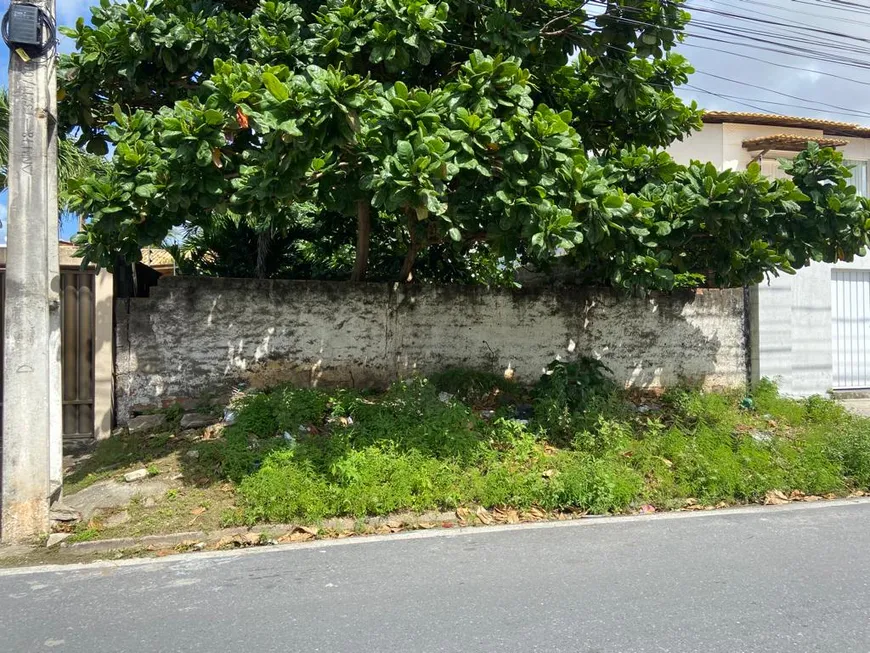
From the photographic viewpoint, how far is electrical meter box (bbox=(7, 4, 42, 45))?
486 centimetres

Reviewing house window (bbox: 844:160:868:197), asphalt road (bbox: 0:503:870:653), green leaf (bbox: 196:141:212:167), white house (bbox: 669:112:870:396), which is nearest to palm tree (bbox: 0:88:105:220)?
green leaf (bbox: 196:141:212:167)

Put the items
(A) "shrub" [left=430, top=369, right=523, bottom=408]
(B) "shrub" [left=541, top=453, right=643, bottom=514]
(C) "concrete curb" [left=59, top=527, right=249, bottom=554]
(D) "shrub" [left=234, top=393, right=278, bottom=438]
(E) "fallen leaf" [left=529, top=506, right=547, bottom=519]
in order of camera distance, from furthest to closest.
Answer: (A) "shrub" [left=430, top=369, right=523, bottom=408] < (D) "shrub" [left=234, top=393, right=278, bottom=438] < (B) "shrub" [left=541, top=453, right=643, bottom=514] < (E) "fallen leaf" [left=529, top=506, right=547, bottom=519] < (C) "concrete curb" [left=59, top=527, right=249, bottom=554]

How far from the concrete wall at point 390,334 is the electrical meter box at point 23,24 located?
2.71 m

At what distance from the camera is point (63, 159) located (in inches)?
301

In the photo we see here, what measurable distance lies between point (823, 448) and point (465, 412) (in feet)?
12.4

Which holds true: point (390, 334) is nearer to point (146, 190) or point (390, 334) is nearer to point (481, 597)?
point (146, 190)

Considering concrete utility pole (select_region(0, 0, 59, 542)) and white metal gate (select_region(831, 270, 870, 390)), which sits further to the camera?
white metal gate (select_region(831, 270, 870, 390))

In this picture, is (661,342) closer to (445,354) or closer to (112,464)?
(445,354)

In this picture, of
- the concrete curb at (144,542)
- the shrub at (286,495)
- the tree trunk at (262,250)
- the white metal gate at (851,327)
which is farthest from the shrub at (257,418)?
the white metal gate at (851,327)

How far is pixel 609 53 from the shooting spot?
22.2 feet

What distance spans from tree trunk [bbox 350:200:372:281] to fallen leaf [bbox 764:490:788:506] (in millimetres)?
4845

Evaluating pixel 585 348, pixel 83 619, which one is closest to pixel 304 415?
pixel 83 619

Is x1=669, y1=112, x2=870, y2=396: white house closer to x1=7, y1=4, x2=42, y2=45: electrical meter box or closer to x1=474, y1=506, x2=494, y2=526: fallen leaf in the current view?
x1=474, y1=506, x2=494, y2=526: fallen leaf

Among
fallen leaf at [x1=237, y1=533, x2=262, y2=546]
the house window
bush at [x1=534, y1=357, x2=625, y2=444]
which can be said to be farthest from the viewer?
the house window
